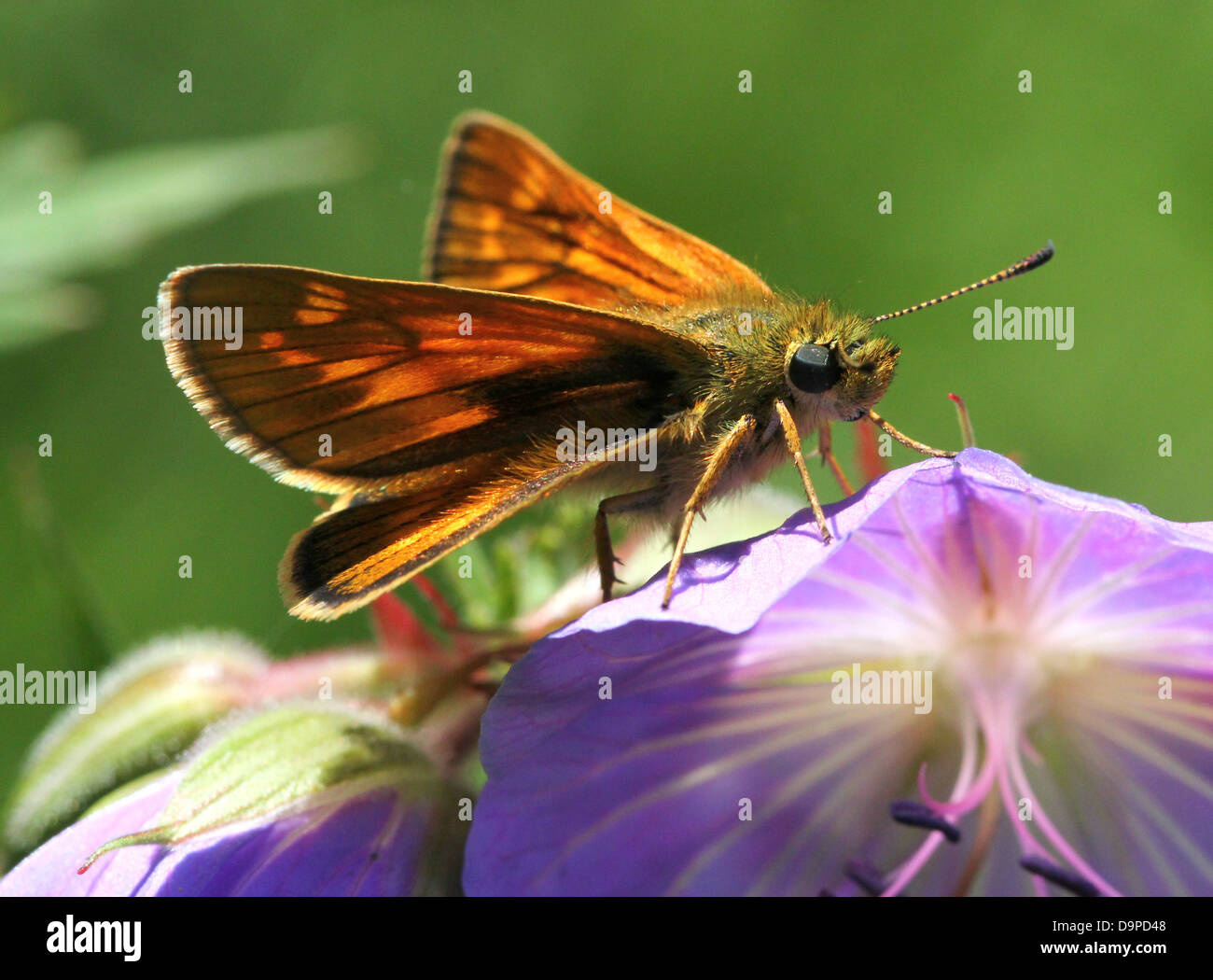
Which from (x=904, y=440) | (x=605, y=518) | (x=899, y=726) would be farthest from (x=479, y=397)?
(x=899, y=726)

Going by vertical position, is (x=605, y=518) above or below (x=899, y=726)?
above

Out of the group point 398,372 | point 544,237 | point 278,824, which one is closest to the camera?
point 278,824

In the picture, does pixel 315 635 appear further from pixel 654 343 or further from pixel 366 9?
pixel 366 9

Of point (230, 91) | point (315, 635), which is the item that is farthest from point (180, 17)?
point (315, 635)

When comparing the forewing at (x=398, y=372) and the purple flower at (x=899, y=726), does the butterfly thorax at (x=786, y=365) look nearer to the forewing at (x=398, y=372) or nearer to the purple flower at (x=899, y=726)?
the forewing at (x=398, y=372)

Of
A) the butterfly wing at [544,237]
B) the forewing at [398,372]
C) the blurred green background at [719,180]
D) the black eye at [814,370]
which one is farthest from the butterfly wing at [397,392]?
the blurred green background at [719,180]

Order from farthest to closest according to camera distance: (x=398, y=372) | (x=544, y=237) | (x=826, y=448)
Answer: (x=544, y=237)
(x=826, y=448)
(x=398, y=372)

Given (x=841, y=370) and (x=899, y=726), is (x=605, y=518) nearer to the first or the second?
(x=841, y=370)

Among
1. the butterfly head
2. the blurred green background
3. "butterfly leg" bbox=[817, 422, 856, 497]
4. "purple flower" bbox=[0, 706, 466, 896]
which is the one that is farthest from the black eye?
the blurred green background
